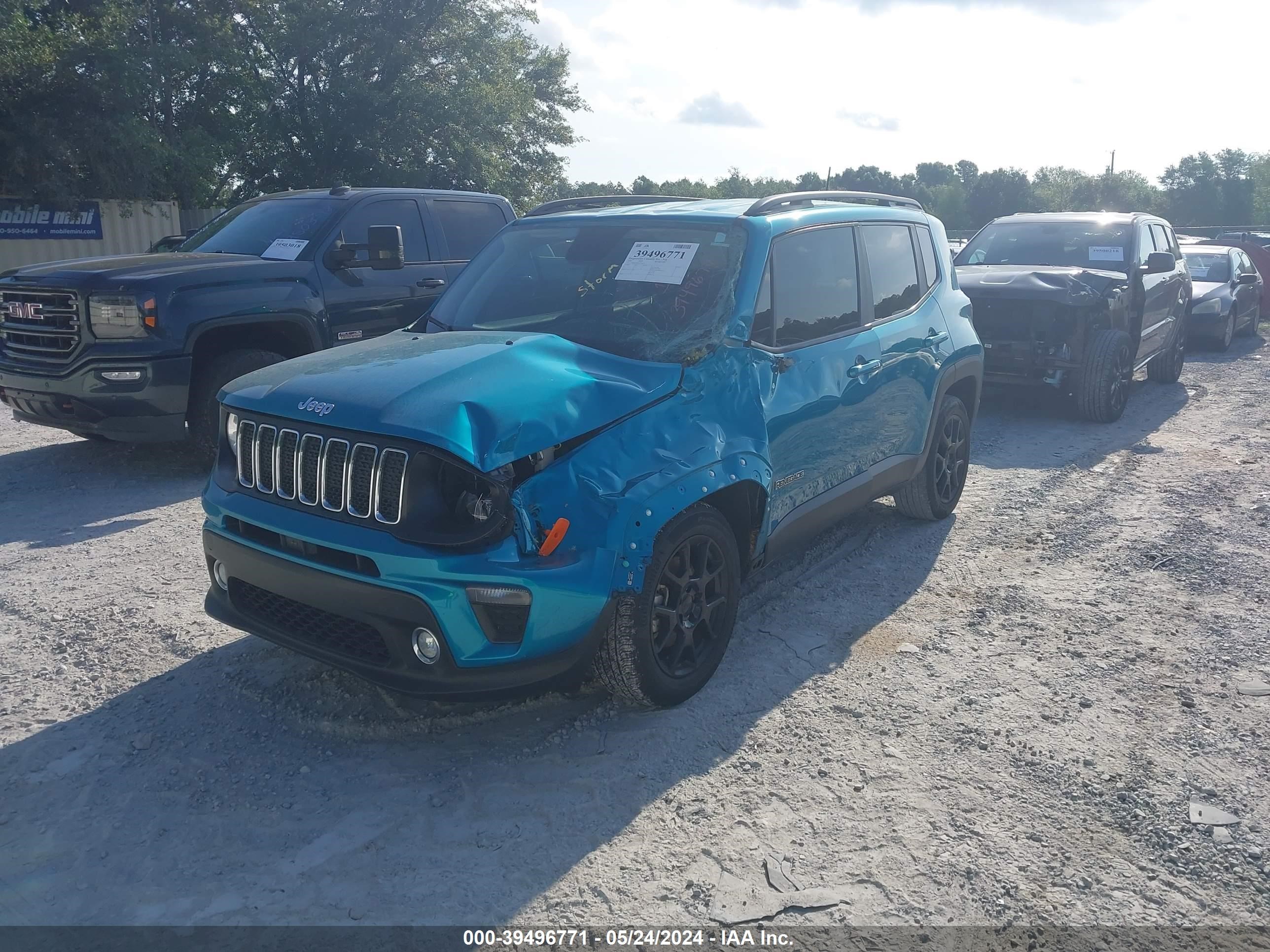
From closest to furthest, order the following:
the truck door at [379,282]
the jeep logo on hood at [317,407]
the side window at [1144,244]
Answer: the jeep logo on hood at [317,407] → the truck door at [379,282] → the side window at [1144,244]

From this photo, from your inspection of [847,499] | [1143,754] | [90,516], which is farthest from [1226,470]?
[90,516]

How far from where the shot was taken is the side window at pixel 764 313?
419 centimetres

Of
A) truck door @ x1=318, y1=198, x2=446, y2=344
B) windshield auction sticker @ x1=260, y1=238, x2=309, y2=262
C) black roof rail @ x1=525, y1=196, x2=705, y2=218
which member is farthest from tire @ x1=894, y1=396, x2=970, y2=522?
windshield auction sticker @ x1=260, y1=238, x2=309, y2=262

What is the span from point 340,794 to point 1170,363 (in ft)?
36.3

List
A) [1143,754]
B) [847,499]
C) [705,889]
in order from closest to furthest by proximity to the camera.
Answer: [705,889], [1143,754], [847,499]

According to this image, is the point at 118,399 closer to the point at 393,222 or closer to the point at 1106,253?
the point at 393,222

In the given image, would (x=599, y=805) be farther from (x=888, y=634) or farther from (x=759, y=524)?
(x=888, y=634)

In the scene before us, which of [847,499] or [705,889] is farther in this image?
[847,499]

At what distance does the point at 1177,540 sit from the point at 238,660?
5.20 metres

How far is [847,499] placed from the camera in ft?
16.3

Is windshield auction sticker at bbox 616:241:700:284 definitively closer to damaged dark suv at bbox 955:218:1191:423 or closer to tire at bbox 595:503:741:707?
tire at bbox 595:503:741:707

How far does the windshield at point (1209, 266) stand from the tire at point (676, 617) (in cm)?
1364

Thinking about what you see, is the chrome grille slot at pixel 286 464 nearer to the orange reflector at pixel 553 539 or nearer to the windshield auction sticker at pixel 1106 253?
the orange reflector at pixel 553 539

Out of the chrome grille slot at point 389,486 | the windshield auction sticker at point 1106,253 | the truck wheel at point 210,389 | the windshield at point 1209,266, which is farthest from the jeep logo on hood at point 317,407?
the windshield at point 1209,266
